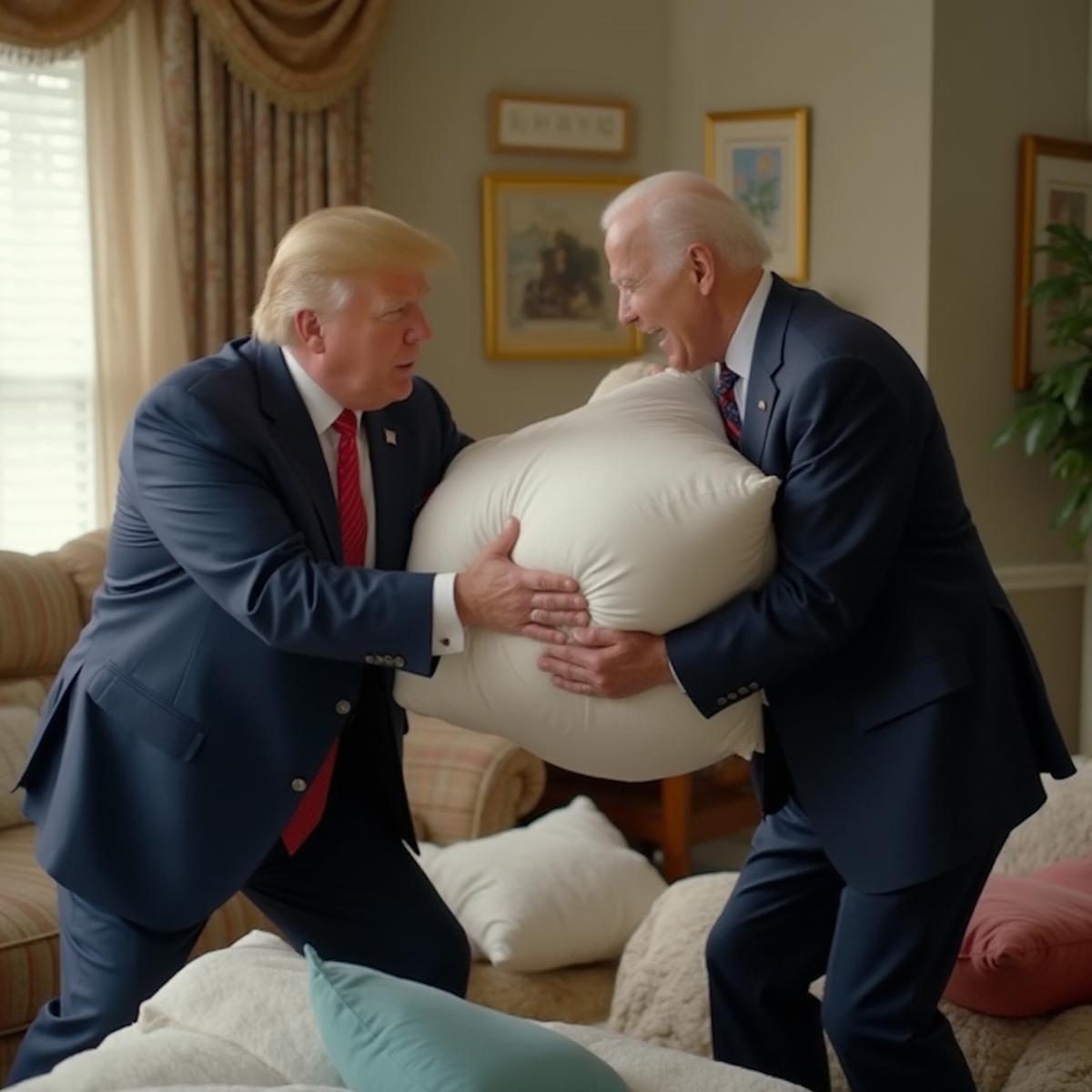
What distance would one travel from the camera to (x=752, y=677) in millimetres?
1979

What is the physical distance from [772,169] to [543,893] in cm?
237

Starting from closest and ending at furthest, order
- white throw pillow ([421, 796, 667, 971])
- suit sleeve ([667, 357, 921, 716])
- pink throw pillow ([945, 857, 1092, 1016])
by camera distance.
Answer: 1. suit sleeve ([667, 357, 921, 716])
2. pink throw pillow ([945, 857, 1092, 1016])
3. white throw pillow ([421, 796, 667, 971])

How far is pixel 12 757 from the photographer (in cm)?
336

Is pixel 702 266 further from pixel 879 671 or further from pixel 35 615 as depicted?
pixel 35 615

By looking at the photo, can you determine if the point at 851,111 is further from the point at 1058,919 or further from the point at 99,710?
the point at 99,710

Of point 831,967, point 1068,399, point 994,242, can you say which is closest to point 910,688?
point 831,967

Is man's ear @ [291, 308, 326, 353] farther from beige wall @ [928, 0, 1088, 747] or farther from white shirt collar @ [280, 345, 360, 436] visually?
beige wall @ [928, 0, 1088, 747]

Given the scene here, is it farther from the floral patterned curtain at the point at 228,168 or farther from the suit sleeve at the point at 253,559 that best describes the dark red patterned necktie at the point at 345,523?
the floral patterned curtain at the point at 228,168

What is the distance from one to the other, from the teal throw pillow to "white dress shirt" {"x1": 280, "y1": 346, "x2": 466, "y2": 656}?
1.94 ft

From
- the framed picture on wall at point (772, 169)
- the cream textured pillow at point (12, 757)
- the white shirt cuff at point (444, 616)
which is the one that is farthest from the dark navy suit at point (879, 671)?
the framed picture on wall at point (772, 169)

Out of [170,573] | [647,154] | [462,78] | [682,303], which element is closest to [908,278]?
[647,154]

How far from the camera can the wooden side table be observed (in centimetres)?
427

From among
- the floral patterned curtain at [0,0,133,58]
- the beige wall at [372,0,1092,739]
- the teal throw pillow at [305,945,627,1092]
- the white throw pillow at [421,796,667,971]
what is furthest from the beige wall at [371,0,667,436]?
the teal throw pillow at [305,945,627,1092]

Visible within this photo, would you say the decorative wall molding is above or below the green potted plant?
below
